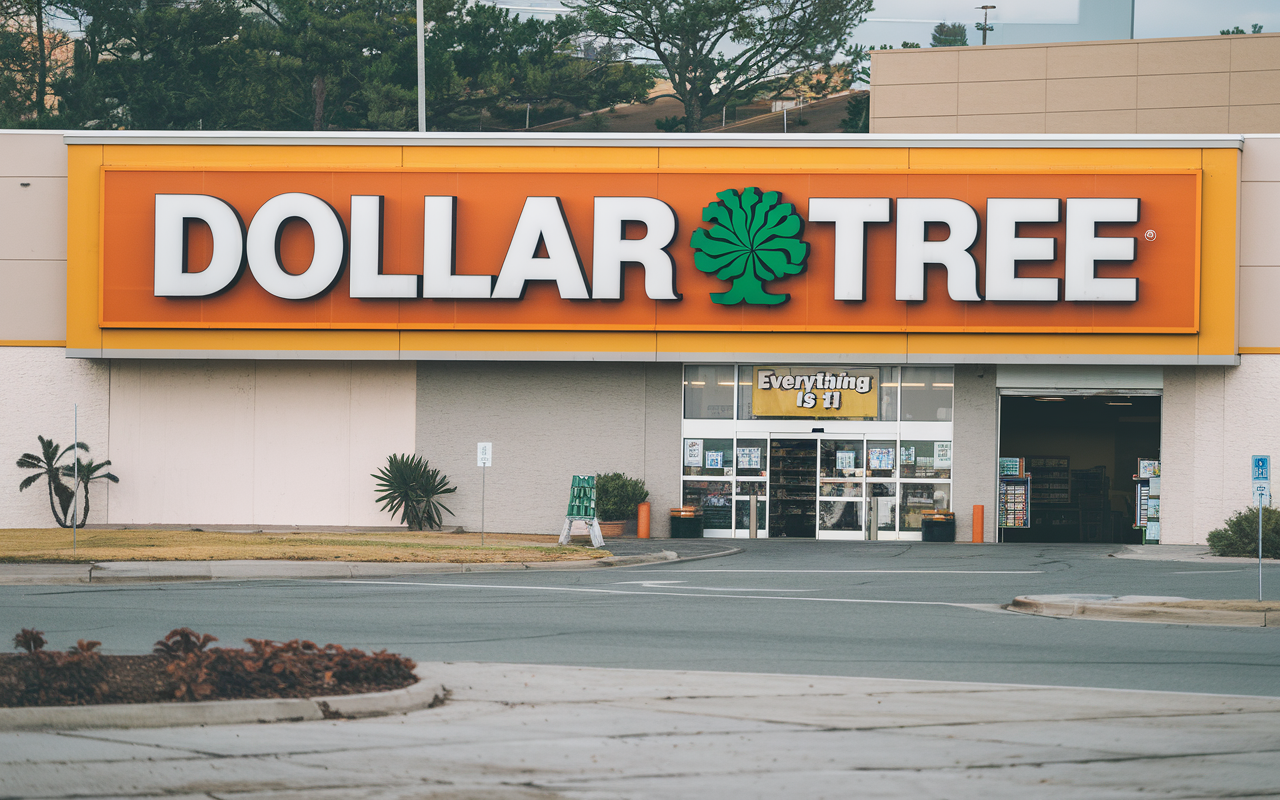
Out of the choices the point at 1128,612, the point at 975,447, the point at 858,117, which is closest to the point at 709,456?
the point at 975,447

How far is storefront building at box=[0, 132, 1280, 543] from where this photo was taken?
2884 cm

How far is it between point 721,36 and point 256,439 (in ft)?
155

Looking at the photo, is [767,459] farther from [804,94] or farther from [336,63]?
[804,94]

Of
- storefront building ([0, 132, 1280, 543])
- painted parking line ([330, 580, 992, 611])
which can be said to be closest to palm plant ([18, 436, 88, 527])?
storefront building ([0, 132, 1280, 543])

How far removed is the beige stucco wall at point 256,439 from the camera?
30312 mm

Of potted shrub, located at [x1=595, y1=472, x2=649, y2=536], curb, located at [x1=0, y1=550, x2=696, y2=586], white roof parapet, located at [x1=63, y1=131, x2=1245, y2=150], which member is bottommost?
curb, located at [x1=0, y1=550, x2=696, y2=586]

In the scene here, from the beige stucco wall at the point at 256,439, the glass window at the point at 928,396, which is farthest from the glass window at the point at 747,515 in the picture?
the beige stucco wall at the point at 256,439

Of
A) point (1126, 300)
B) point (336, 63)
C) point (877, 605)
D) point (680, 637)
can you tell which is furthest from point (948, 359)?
point (336, 63)

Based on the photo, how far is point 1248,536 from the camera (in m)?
26.0

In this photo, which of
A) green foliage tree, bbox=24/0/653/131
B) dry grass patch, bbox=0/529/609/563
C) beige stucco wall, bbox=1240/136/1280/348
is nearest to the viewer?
dry grass patch, bbox=0/529/609/563

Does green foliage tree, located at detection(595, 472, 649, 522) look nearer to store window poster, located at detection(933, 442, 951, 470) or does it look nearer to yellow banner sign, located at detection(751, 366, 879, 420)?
yellow banner sign, located at detection(751, 366, 879, 420)

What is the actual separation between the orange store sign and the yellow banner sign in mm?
1374

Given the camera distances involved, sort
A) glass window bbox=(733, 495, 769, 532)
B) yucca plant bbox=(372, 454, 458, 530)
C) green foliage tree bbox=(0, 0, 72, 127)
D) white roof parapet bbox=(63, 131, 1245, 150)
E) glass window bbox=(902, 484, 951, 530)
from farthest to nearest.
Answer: green foliage tree bbox=(0, 0, 72, 127) < glass window bbox=(733, 495, 769, 532) < glass window bbox=(902, 484, 951, 530) < yucca plant bbox=(372, 454, 458, 530) < white roof parapet bbox=(63, 131, 1245, 150)

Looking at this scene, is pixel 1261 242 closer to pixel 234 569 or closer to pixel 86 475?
pixel 234 569
